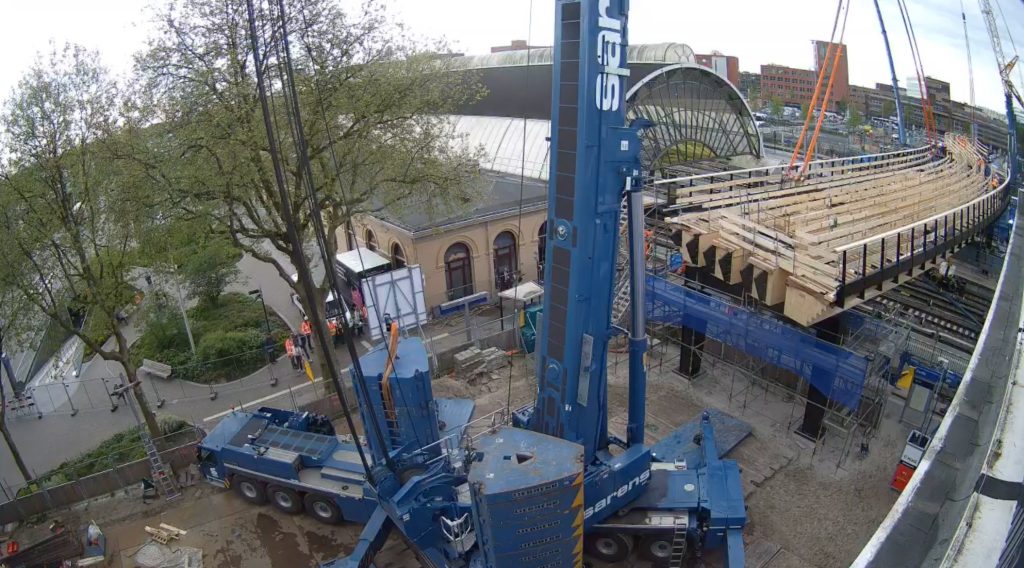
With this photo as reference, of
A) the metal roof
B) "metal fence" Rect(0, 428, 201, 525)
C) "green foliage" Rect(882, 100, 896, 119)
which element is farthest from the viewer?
"green foliage" Rect(882, 100, 896, 119)

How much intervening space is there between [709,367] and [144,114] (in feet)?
55.2

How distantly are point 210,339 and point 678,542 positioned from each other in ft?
60.7

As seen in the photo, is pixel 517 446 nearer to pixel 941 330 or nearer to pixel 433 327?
pixel 433 327

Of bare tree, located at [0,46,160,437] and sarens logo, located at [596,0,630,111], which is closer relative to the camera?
sarens logo, located at [596,0,630,111]

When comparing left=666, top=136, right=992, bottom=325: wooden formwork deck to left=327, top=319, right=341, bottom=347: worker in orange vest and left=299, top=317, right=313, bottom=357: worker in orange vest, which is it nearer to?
left=327, top=319, right=341, bottom=347: worker in orange vest

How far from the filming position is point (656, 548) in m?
10.4

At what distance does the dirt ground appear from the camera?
11.2 metres

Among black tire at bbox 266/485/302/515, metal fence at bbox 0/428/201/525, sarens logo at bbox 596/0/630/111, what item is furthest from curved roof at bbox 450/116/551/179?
sarens logo at bbox 596/0/630/111

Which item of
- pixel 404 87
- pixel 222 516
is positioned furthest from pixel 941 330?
pixel 222 516

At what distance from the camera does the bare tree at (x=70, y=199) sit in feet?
40.7

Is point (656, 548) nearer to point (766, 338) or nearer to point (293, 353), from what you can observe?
point (766, 338)

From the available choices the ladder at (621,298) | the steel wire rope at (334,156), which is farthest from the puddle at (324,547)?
the ladder at (621,298)

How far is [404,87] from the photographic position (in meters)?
15.5

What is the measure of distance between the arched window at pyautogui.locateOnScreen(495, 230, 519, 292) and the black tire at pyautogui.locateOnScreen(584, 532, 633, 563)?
14475 mm
